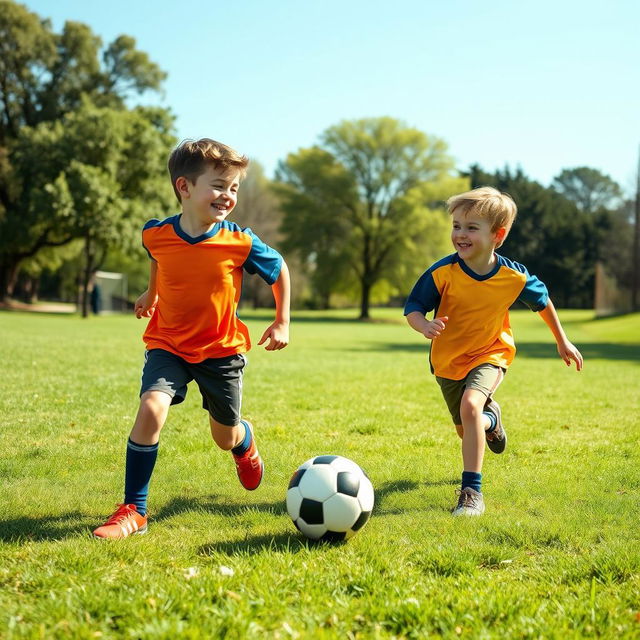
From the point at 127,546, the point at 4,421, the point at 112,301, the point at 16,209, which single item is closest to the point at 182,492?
the point at 127,546

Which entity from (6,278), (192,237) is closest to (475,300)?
(192,237)

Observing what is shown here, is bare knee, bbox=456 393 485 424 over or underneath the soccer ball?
over

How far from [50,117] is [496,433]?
46627mm

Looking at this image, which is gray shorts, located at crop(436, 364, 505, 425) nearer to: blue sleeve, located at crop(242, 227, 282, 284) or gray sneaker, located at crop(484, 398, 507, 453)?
gray sneaker, located at crop(484, 398, 507, 453)

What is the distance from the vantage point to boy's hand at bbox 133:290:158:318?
15.1 ft

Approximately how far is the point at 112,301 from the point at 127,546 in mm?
52655

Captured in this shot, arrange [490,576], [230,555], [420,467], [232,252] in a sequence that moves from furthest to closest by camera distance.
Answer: [420,467], [232,252], [230,555], [490,576]

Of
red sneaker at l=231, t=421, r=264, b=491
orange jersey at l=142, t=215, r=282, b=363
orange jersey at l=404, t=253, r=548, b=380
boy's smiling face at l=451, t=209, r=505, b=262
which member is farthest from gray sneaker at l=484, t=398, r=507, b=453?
orange jersey at l=142, t=215, r=282, b=363

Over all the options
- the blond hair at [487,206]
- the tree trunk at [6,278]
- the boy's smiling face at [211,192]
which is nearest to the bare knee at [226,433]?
the boy's smiling face at [211,192]

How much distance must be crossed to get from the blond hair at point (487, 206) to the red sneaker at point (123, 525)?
278 cm

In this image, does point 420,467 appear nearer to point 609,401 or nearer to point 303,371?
point 609,401

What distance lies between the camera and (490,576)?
3205 mm

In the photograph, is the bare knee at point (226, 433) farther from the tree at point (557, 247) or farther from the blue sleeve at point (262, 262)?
the tree at point (557, 247)

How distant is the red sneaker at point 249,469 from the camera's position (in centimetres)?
468
